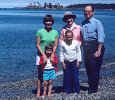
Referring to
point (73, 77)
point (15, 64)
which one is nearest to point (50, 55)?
point (73, 77)

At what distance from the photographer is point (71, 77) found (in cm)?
836

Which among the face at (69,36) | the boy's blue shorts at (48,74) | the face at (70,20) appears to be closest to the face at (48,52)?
the boy's blue shorts at (48,74)

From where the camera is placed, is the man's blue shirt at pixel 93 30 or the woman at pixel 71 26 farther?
the woman at pixel 71 26

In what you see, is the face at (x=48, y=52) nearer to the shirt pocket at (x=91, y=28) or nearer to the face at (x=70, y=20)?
the face at (x=70, y=20)

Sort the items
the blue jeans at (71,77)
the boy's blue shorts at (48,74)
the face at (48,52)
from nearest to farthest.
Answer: the face at (48,52), the boy's blue shorts at (48,74), the blue jeans at (71,77)

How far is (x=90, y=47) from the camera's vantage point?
7.92m

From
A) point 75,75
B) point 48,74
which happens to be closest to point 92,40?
point 75,75

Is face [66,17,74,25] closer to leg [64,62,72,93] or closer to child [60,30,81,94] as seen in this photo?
child [60,30,81,94]

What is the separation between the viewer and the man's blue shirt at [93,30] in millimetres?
7750

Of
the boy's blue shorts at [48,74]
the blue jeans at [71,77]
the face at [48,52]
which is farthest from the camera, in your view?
the blue jeans at [71,77]

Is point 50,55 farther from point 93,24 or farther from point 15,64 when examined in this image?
point 15,64

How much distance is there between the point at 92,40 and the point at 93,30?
241 millimetres

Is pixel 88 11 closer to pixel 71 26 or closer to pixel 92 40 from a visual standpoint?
pixel 71 26

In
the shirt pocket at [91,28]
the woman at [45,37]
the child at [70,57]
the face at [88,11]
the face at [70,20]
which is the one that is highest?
the face at [88,11]
